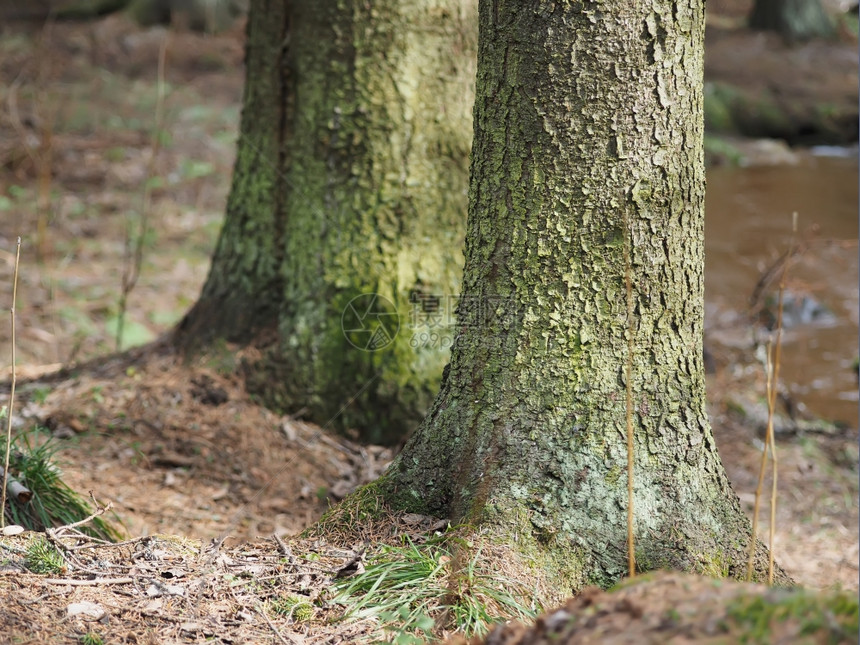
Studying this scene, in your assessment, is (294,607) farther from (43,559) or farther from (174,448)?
(174,448)

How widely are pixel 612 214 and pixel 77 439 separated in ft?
9.33

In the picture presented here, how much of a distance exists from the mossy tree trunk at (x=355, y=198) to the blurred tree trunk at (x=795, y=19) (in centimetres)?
1652

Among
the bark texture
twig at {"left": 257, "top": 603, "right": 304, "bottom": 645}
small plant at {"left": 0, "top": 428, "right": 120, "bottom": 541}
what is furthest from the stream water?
small plant at {"left": 0, "top": 428, "right": 120, "bottom": 541}

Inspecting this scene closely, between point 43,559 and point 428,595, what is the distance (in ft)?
3.60

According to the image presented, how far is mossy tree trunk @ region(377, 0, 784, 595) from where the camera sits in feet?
7.47

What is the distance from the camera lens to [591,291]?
7.67ft

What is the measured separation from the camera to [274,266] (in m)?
4.01

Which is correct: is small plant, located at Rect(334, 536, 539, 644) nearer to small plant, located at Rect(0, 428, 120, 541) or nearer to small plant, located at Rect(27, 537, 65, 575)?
small plant, located at Rect(27, 537, 65, 575)

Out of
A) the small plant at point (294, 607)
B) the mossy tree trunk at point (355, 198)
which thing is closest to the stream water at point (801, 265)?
the mossy tree trunk at point (355, 198)

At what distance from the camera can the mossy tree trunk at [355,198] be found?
3.79m

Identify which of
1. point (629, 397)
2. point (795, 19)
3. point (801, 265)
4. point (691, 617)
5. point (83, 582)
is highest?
point (795, 19)

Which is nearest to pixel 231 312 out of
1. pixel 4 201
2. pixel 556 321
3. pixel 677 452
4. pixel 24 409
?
pixel 24 409

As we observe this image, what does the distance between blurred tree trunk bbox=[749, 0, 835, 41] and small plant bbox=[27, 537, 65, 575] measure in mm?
18884

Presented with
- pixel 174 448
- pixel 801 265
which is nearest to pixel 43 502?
pixel 174 448
